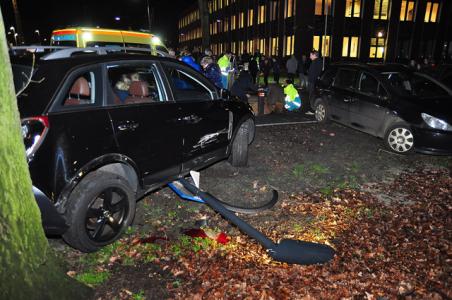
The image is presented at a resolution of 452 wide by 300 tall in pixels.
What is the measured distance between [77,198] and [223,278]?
66.2 inches

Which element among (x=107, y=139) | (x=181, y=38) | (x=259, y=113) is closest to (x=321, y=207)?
(x=107, y=139)

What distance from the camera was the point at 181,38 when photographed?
97.2 metres

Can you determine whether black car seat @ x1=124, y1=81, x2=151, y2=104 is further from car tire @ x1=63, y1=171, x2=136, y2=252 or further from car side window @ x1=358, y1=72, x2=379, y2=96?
car side window @ x1=358, y1=72, x2=379, y2=96

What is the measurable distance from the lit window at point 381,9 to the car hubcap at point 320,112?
99.5 ft

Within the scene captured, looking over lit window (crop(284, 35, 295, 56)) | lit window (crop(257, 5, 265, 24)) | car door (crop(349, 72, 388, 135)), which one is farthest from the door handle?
lit window (crop(257, 5, 265, 24))

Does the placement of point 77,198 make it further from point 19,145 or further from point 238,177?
point 238,177

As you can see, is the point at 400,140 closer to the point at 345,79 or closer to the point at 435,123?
the point at 435,123

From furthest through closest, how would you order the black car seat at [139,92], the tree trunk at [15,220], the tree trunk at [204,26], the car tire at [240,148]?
the tree trunk at [204,26], the car tire at [240,148], the black car seat at [139,92], the tree trunk at [15,220]

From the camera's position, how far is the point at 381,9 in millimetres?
35656

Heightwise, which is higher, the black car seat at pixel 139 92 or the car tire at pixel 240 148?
the black car seat at pixel 139 92

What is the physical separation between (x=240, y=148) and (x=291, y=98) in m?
6.60

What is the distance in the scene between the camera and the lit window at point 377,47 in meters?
36.1

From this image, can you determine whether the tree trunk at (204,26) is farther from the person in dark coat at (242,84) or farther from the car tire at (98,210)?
the car tire at (98,210)

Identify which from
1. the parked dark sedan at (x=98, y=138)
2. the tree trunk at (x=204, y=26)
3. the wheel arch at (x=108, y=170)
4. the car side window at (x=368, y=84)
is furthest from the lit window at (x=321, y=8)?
the wheel arch at (x=108, y=170)
